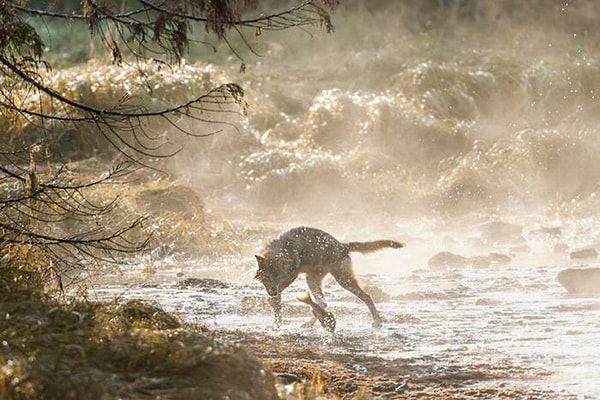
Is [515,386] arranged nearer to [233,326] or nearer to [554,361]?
[554,361]

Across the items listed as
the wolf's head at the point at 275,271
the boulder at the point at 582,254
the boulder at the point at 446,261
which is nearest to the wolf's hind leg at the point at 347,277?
the wolf's head at the point at 275,271

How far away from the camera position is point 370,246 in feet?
30.2

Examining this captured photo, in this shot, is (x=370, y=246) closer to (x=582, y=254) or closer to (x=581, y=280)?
(x=581, y=280)

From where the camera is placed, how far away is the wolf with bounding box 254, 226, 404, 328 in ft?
28.5

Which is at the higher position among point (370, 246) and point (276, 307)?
point (370, 246)

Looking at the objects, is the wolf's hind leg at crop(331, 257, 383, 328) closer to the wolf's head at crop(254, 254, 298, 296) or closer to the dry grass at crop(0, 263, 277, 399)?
the wolf's head at crop(254, 254, 298, 296)

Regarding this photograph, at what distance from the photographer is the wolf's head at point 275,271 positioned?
8688 millimetres

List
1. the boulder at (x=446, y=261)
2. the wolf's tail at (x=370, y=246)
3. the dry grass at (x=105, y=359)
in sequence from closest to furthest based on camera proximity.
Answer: the dry grass at (x=105, y=359), the wolf's tail at (x=370, y=246), the boulder at (x=446, y=261)

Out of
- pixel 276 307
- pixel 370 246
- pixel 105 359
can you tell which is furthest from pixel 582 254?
pixel 105 359

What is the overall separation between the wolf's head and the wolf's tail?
1.97ft

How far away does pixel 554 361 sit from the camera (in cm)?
641

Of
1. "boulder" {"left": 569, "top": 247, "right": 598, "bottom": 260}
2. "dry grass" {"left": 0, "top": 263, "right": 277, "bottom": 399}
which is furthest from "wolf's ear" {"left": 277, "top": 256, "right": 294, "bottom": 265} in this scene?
"boulder" {"left": 569, "top": 247, "right": 598, "bottom": 260}

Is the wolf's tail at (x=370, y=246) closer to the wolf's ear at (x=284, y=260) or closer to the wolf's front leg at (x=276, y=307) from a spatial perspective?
the wolf's ear at (x=284, y=260)

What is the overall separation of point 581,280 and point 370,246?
190cm
